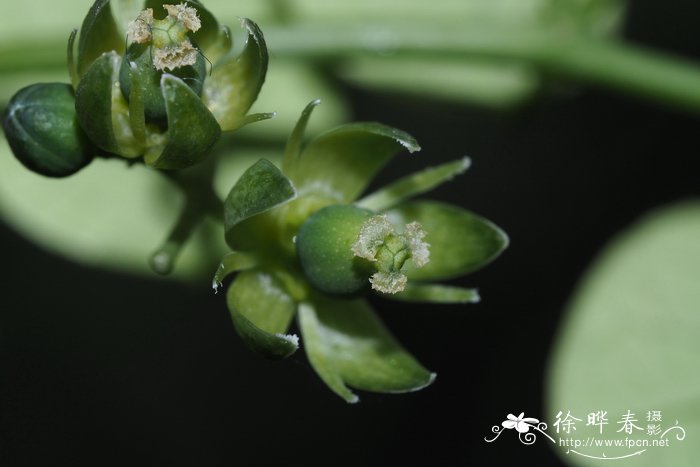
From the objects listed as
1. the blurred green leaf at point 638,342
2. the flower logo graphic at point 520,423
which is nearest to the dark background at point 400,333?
the flower logo graphic at point 520,423

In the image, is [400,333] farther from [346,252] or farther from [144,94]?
[144,94]

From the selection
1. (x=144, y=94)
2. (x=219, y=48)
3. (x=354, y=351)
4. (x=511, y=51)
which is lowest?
(x=354, y=351)

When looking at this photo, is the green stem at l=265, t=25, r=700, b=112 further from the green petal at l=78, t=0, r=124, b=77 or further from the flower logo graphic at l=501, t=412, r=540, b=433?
the flower logo graphic at l=501, t=412, r=540, b=433

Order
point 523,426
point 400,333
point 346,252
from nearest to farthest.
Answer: point 346,252 → point 523,426 → point 400,333

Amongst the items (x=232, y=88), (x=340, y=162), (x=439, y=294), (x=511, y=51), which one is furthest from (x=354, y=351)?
(x=511, y=51)

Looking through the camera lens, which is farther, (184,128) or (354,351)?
(354,351)

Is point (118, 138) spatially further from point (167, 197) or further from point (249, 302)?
point (167, 197)

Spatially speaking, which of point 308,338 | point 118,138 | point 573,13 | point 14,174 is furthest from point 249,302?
point 573,13

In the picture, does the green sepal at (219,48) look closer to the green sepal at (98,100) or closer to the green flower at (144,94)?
the green flower at (144,94)
